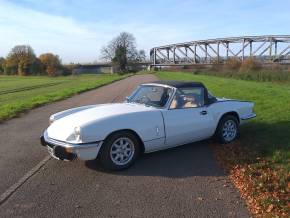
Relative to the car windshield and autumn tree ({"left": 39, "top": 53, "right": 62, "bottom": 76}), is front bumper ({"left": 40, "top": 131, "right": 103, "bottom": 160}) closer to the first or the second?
the car windshield

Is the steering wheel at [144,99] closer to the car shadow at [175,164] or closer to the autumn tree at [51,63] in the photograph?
the car shadow at [175,164]

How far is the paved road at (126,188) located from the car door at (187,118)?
35 centimetres

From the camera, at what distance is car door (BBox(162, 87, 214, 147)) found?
6.68 m

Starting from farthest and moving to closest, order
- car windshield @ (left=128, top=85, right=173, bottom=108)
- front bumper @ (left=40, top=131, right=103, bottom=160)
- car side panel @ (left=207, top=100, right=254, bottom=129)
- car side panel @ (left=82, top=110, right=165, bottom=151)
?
1. car side panel @ (left=207, top=100, right=254, bottom=129)
2. car windshield @ (left=128, top=85, right=173, bottom=108)
3. car side panel @ (left=82, top=110, right=165, bottom=151)
4. front bumper @ (left=40, top=131, right=103, bottom=160)

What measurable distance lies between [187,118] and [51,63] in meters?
120

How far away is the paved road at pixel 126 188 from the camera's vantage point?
4.47 metres

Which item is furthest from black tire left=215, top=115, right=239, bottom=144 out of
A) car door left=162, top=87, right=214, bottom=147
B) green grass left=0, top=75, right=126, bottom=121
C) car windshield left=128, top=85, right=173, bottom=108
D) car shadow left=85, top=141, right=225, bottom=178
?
green grass left=0, top=75, right=126, bottom=121

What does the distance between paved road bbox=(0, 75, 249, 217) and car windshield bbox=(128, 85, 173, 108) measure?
3.20 feet

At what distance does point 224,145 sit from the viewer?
7719 mm

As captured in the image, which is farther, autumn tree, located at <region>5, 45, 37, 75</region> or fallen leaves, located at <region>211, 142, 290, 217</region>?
autumn tree, located at <region>5, 45, 37, 75</region>

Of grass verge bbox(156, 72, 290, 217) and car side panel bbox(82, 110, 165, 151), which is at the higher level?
car side panel bbox(82, 110, 165, 151)

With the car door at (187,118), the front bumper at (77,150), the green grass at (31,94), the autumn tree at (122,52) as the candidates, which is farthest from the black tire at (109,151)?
the autumn tree at (122,52)

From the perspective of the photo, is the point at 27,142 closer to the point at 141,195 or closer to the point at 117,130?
the point at 117,130

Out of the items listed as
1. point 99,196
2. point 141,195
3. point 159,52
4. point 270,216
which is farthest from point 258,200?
point 159,52
